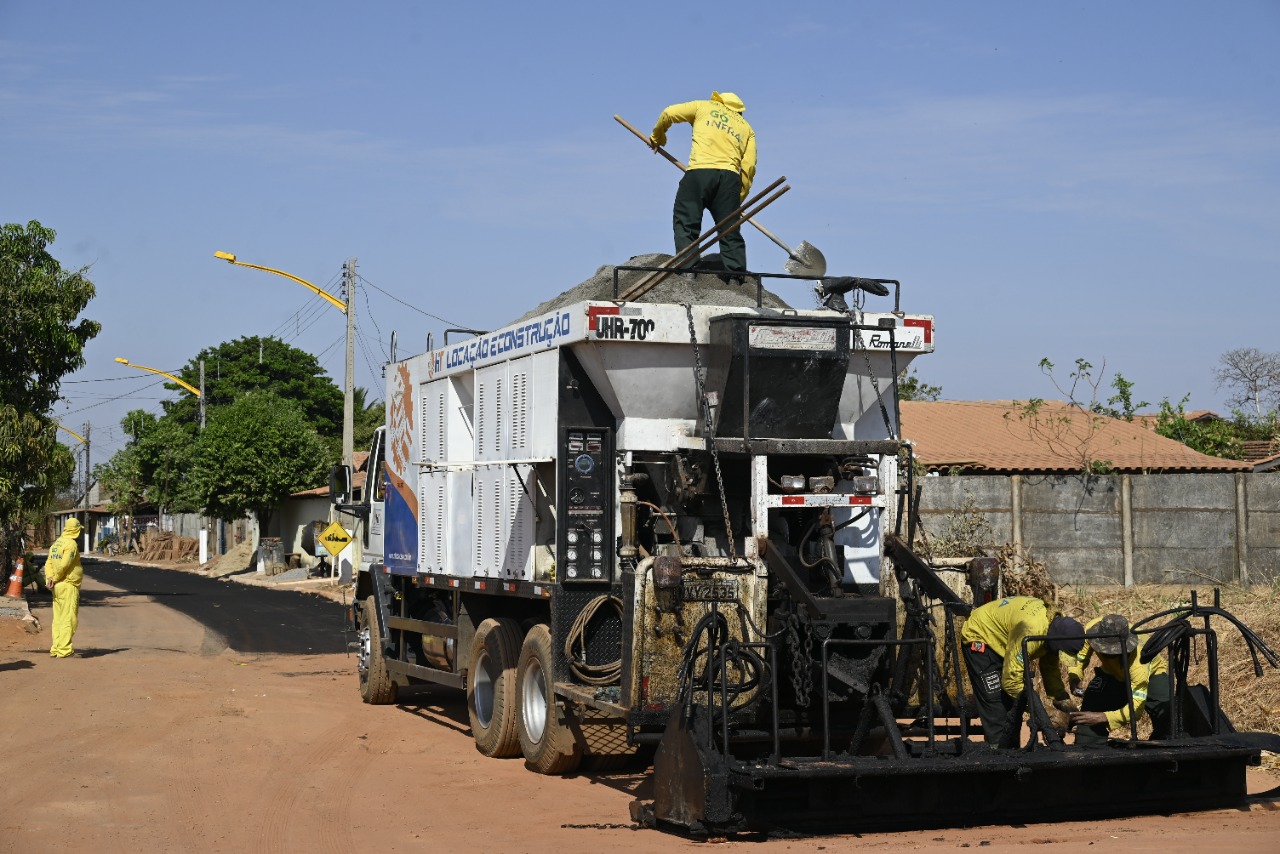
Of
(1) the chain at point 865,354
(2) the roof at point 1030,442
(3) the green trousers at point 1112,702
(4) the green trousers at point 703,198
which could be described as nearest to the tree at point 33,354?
(2) the roof at point 1030,442

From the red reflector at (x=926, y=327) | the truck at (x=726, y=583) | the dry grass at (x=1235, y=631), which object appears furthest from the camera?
the dry grass at (x=1235, y=631)

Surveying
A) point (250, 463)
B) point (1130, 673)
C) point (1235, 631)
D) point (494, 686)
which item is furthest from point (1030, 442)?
point (250, 463)

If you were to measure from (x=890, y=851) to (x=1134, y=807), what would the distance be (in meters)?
1.99

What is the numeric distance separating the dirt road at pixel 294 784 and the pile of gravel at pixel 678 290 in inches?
137

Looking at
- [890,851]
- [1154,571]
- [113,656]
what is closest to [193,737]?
[890,851]

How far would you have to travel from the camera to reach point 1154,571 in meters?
20.8

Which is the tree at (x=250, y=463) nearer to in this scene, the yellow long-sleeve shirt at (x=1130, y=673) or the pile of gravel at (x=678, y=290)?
the pile of gravel at (x=678, y=290)

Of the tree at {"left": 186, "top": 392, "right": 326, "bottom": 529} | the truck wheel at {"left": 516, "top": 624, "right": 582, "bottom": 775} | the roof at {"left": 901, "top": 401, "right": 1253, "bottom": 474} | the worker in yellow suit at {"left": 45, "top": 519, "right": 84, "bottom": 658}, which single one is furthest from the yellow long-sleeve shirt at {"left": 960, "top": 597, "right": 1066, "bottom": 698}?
the tree at {"left": 186, "top": 392, "right": 326, "bottom": 529}

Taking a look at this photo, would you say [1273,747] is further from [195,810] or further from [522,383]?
[195,810]

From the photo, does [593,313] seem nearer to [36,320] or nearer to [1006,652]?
[1006,652]

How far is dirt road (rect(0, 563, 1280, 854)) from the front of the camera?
8195 mm

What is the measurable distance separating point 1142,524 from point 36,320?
18.7 metres

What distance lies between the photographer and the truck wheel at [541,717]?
34.1 feet

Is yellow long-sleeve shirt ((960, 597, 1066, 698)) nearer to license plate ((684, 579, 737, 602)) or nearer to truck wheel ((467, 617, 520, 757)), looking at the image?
license plate ((684, 579, 737, 602))
